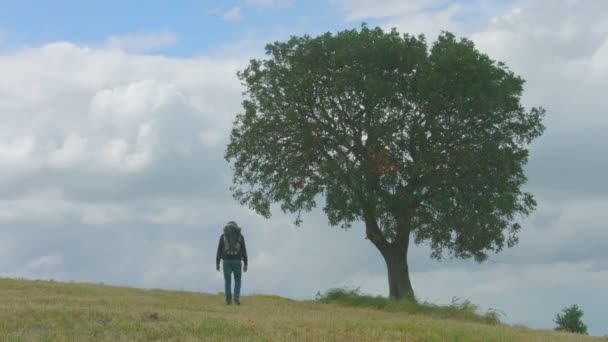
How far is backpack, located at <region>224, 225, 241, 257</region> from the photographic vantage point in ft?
89.5

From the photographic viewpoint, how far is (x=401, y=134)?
34.7 metres

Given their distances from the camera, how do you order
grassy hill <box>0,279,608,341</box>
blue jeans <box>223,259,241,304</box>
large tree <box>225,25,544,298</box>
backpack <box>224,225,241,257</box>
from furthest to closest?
large tree <box>225,25,544,298</box> → blue jeans <box>223,259,241,304</box> → backpack <box>224,225,241,257</box> → grassy hill <box>0,279,608,341</box>

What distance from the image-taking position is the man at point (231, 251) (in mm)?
27297

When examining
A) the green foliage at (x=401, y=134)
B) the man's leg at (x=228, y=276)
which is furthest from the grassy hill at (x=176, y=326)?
the green foliage at (x=401, y=134)

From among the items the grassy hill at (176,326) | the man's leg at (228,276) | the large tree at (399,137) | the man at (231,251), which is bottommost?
the grassy hill at (176,326)

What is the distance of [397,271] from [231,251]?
11.5 m

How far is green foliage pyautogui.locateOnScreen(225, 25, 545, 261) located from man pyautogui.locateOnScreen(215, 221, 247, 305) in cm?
755

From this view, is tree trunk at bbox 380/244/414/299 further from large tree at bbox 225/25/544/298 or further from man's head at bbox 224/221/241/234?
man's head at bbox 224/221/241/234

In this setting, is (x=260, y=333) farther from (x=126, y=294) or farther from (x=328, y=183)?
(x=328, y=183)

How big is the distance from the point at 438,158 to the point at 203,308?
13.2 meters

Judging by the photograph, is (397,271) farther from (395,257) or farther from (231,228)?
(231,228)

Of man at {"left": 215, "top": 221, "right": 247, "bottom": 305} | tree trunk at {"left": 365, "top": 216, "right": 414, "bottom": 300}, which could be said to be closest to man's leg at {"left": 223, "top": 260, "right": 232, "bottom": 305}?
man at {"left": 215, "top": 221, "right": 247, "bottom": 305}

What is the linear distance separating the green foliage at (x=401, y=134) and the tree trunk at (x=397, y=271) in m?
0.71

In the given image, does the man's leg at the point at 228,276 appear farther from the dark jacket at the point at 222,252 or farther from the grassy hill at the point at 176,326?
the grassy hill at the point at 176,326
